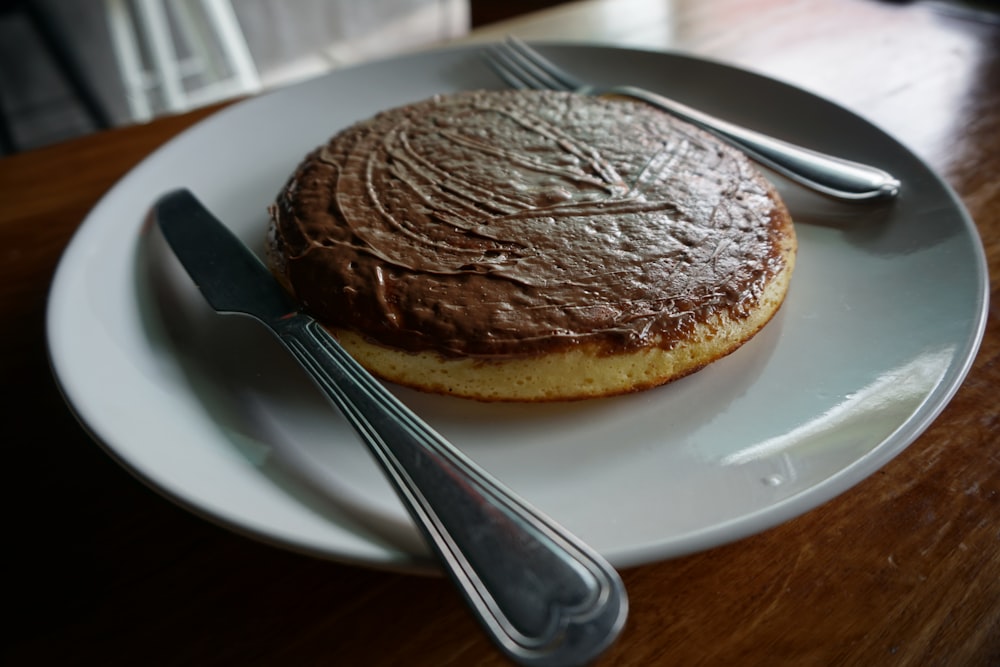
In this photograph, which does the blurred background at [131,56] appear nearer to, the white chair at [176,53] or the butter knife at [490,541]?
the white chair at [176,53]

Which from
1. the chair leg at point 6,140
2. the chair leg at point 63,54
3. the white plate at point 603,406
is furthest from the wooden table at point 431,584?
the chair leg at point 6,140

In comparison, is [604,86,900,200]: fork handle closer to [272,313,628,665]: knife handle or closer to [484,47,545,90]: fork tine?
[484,47,545,90]: fork tine

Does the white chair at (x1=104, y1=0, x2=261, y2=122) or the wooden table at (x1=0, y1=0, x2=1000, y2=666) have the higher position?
the wooden table at (x1=0, y1=0, x2=1000, y2=666)

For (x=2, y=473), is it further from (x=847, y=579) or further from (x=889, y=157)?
(x=889, y=157)

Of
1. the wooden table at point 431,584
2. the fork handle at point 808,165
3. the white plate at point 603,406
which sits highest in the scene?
the fork handle at point 808,165

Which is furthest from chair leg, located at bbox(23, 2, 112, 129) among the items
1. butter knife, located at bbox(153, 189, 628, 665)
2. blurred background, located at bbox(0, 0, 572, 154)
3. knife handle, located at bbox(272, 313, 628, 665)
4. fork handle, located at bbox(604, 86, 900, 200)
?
knife handle, located at bbox(272, 313, 628, 665)

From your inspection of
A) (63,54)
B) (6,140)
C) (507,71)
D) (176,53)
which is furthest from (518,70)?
(176,53)

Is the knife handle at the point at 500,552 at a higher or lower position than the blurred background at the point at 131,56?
higher

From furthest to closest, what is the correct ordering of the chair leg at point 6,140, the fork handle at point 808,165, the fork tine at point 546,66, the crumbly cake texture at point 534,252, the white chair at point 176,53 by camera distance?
the white chair at point 176,53, the chair leg at point 6,140, the fork tine at point 546,66, the fork handle at point 808,165, the crumbly cake texture at point 534,252
